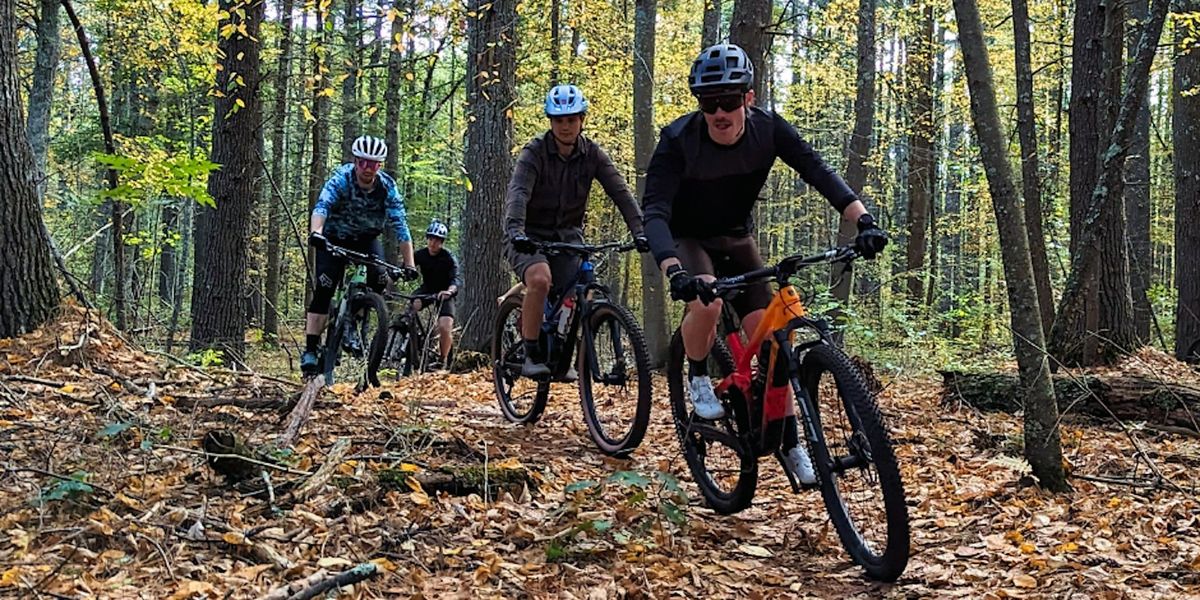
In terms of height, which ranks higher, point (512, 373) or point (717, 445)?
point (512, 373)

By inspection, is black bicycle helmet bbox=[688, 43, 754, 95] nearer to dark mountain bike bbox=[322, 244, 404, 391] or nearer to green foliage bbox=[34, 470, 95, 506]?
green foliage bbox=[34, 470, 95, 506]

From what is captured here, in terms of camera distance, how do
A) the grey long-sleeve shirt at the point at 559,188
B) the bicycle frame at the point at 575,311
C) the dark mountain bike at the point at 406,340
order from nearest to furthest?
1. the bicycle frame at the point at 575,311
2. the grey long-sleeve shirt at the point at 559,188
3. the dark mountain bike at the point at 406,340

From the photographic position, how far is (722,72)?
4051 mm

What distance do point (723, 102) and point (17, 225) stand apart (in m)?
4.87

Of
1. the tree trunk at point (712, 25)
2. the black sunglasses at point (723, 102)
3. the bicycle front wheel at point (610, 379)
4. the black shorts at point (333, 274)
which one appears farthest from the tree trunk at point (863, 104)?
the black sunglasses at point (723, 102)

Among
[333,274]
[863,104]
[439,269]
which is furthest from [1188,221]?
[333,274]

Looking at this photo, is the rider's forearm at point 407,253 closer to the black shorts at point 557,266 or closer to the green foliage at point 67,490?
the black shorts at point 557,266

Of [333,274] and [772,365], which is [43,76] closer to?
[333,274]

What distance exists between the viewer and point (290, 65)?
2266cm

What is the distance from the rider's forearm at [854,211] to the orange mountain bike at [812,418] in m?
0.31

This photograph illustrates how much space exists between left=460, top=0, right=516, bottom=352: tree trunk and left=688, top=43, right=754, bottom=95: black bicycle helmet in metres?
6.30

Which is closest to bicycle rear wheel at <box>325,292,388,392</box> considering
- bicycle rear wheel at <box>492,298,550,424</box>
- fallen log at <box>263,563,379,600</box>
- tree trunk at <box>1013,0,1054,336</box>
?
bicycle rear wheel at <box>492,298,550,424</box>

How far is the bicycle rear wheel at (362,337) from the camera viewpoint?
781 centimetres

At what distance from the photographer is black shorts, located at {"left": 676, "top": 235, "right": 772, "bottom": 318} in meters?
4.45
